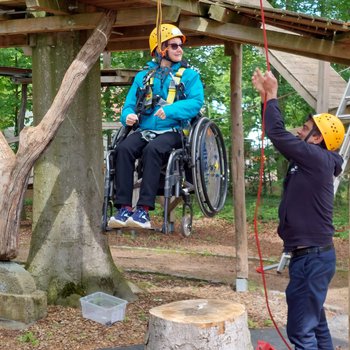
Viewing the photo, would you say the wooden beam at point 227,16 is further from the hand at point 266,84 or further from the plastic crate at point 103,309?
the plastic crate at point 103,309

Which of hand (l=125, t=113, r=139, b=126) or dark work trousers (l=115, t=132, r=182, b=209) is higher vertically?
hand (l=125, t=113, r=139, b=126)

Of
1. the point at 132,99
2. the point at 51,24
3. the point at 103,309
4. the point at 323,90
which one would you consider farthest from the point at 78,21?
the point at 323,90


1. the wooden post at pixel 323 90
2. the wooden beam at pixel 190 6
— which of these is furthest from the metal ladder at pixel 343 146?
the wooden beam at pixel 190 6

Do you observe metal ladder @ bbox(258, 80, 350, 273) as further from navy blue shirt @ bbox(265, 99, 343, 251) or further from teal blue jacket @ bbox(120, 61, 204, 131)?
navy blue shirt @ bbox(265, 99, 343, 251)

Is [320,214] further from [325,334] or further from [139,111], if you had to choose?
[139,111]

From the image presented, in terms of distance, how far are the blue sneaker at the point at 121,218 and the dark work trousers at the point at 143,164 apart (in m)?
0.07

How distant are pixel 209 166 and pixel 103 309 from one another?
1724 mm

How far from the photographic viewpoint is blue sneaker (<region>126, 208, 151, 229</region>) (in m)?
5.43

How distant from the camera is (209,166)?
20.3 ft

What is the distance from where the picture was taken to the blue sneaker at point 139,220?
5.43 metres

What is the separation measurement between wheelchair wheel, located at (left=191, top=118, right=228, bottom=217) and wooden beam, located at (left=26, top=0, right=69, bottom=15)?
5.34 feet

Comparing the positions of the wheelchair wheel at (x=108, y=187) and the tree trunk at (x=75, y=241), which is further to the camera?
the tree trunk at (x=75, y=241)

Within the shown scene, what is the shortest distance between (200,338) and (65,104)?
90.4 inches

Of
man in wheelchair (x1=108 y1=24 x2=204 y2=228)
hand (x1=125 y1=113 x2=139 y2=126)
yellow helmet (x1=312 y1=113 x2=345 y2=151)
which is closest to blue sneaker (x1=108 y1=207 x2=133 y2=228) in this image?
man in wheelchair (x1=108 y1=24 x2=204 y2=228)
